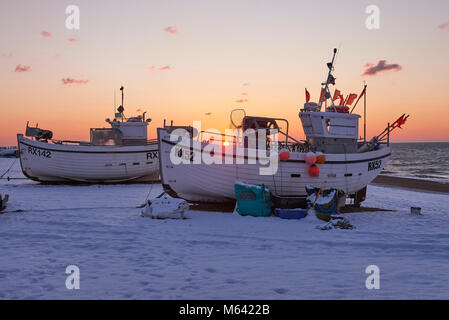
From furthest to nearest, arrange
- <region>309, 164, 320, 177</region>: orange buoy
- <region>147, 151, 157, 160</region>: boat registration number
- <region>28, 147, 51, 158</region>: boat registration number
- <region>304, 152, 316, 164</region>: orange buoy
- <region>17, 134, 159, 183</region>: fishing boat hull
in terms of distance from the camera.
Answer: <region>147, 151, 157, 160</region>: boat registration number → <region>28, 147, 51, 158</region>: boat registration number → <region>17, 134, 159, 183</region>: fishing boat hull → <region>309, 164, 320, 177</region>: orange buoy → <region>304, 152, 316, 164</region>: orange buoy

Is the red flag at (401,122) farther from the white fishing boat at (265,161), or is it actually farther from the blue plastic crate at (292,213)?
the blue plastic crate at (292,213)

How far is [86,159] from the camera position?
20.4 metres

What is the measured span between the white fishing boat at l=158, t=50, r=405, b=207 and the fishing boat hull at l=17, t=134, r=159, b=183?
9033 mm

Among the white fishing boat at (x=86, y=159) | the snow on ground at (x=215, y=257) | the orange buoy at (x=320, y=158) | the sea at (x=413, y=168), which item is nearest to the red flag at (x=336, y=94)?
the orange buoy at (x=320, y=158)

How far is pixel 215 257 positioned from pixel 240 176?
5.75 m

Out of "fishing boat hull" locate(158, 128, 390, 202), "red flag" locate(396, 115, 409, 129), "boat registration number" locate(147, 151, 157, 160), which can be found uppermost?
"red flag" locate(396, 115, 409, 129)

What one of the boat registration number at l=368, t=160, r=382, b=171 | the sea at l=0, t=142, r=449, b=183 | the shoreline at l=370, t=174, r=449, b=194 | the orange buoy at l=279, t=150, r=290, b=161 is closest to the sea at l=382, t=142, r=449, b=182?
the sea at l=0, t=142, r=449, b=183

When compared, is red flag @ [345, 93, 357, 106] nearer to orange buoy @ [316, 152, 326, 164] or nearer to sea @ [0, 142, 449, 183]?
orange buoy @ [316, 152, 326, 164]

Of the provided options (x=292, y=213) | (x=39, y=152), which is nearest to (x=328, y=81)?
(x=292, y=213)

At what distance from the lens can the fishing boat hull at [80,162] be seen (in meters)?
20.4

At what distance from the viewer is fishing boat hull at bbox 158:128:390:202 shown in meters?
12.0

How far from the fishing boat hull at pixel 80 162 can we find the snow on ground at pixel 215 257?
33.0 feet
